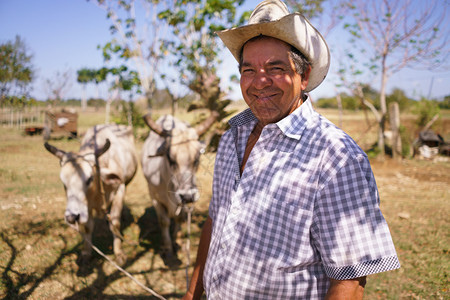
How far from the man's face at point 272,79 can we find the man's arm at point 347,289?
35.5 inches

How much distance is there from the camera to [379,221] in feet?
4.23

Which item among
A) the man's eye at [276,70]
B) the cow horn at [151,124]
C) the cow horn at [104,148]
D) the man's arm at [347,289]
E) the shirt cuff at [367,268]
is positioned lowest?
the man's arm at [347,289]

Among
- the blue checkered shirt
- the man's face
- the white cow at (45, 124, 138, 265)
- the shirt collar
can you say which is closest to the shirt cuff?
the blue checkered shirt

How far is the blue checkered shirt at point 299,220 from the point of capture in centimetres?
129

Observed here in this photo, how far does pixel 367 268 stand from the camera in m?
1.28

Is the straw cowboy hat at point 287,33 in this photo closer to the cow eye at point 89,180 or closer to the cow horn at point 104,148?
the cow horn at point 104,148

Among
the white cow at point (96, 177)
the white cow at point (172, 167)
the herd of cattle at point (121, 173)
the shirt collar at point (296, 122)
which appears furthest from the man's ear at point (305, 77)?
the white cow at point (96, 177)

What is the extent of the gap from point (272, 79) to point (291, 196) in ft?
2.18

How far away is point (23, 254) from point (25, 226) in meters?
1.04

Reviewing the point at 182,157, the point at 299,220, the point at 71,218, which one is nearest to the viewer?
the point at 299,220

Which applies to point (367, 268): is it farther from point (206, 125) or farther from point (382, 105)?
point (382, 105)

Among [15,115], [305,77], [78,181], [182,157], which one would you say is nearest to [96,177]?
[78,181]

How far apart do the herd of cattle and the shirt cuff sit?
8.48 ft

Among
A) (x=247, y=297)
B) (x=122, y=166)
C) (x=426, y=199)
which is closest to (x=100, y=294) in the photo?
(x=122, y=166)
